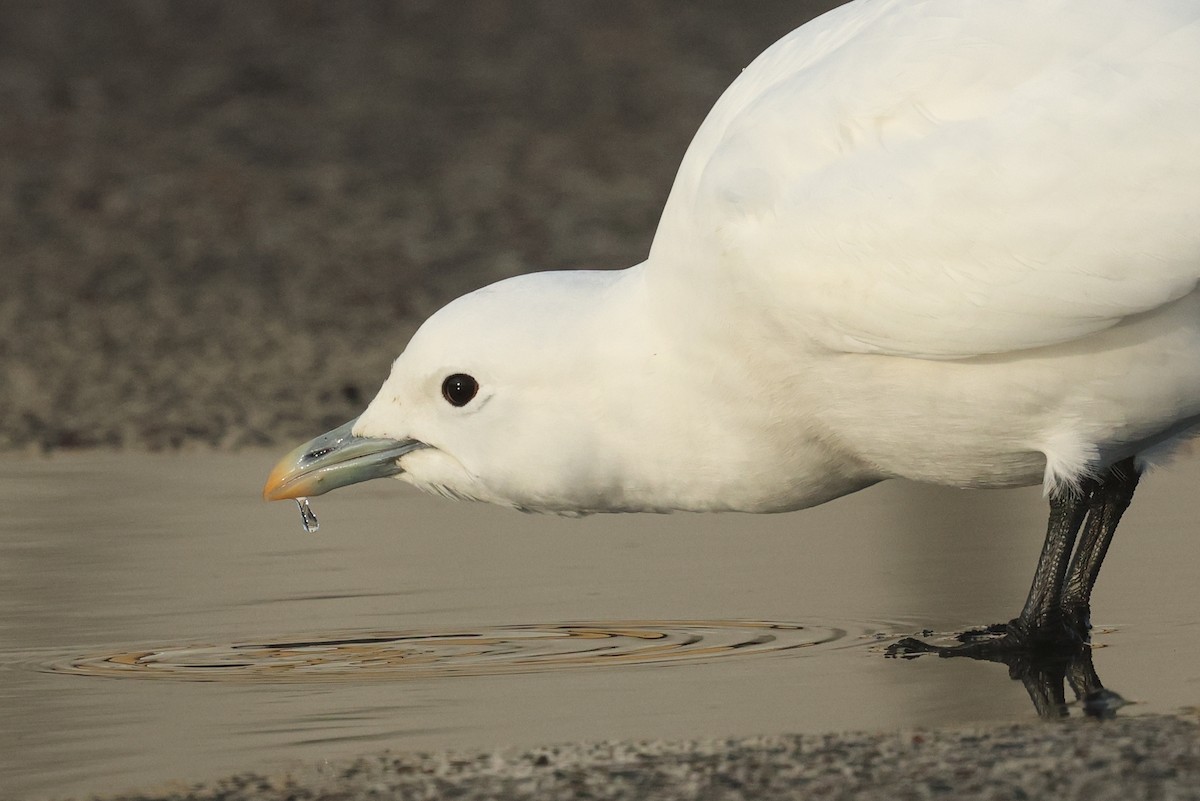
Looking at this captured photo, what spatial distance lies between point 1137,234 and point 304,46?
14.2m

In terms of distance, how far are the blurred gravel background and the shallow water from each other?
5.83 feet

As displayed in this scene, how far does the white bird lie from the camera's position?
630cm

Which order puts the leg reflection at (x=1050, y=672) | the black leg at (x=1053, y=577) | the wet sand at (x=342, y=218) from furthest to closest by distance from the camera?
1. the black leg at (x=1053, y=577)
2. the leg reflection at (x=1050, y=672)
3. the wet sand at (x=342, y=218)

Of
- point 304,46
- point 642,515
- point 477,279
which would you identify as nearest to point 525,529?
point 642,515

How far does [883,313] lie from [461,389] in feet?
4.32

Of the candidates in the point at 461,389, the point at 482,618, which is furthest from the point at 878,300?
the point at 482,618

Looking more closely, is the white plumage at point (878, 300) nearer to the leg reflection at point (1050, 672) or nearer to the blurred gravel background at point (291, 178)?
the leg reflection at point (1050, 672)

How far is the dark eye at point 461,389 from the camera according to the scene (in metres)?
6.98

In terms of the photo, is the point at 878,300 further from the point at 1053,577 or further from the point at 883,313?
the point at 1053,577

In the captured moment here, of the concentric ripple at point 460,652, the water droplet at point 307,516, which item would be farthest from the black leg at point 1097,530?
the water droplet at point 307,516

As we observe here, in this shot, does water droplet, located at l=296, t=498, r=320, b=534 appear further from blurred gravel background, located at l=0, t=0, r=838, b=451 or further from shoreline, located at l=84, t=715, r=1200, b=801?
blurred gravel background, located at l=0, t=0, r=838, b=451

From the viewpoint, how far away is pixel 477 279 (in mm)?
13062

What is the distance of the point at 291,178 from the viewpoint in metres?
15.8

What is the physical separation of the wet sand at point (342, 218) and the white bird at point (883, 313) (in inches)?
45.9
